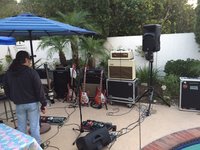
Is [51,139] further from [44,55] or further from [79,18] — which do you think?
[44,55]

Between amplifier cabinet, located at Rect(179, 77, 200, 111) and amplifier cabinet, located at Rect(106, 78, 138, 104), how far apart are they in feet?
3.52

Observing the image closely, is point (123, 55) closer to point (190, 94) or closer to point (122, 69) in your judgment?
point (122, 69)

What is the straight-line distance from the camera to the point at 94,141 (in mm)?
3480

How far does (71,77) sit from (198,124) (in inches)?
133

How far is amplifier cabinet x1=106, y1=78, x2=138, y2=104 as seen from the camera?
18.3 feet

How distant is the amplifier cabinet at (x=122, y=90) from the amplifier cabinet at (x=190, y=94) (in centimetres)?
107

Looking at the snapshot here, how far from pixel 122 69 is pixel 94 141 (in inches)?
97.3

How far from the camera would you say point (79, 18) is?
6.80 meters

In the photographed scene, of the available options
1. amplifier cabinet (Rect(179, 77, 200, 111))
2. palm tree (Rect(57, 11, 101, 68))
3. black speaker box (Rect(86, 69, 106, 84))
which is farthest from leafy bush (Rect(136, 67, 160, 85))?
palm tree (Rect(57, 11, 101, 68))

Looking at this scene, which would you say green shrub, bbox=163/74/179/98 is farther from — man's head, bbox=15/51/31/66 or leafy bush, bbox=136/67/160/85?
man's head, bbox=15/51/31/66

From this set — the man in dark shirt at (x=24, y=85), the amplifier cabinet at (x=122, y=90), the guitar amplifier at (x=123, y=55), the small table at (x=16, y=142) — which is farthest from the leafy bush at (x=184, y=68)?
the small table at (x=16, y=142)

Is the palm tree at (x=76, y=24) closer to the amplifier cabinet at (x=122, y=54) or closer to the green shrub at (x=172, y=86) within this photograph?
the amplifier cabinet at (x=122, y=54)

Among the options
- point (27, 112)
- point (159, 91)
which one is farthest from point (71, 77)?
point (27, 112)

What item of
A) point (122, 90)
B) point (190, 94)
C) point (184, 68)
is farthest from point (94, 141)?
point (184, 68)
